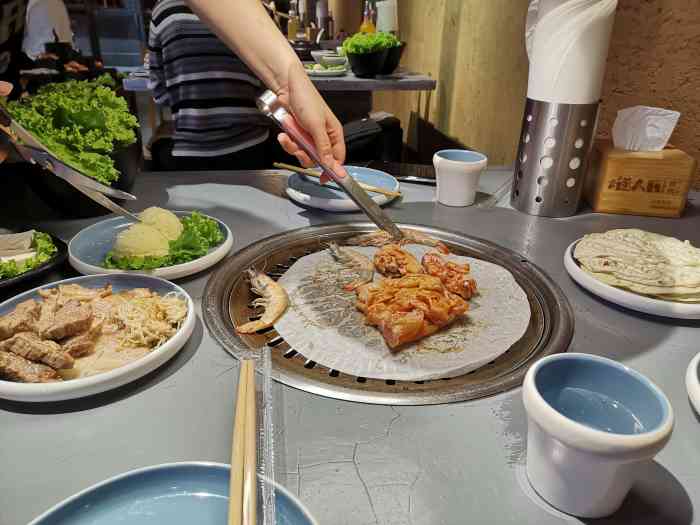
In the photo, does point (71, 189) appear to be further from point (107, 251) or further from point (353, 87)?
point (353, 87)

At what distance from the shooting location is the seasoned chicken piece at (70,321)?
1.17 meters

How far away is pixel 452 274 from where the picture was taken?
5.23 ft

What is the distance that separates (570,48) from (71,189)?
6.22 feet

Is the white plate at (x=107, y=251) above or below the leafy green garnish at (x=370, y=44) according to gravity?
below

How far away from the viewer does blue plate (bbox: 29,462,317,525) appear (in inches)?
30.2

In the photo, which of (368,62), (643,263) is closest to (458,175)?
(643,263)

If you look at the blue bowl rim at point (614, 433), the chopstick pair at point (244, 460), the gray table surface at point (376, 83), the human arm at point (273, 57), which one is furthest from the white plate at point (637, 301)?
the gray table surface at point (376, 83)

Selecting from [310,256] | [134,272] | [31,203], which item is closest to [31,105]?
[31,203]

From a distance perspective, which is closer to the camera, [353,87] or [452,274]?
[452,274]

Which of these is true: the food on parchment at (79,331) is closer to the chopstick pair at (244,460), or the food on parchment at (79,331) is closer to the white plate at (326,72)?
the chopstick pair at (244,460)

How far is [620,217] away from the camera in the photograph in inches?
82.4

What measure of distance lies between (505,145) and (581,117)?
1.41m

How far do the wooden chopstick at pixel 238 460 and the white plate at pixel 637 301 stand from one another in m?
1.05

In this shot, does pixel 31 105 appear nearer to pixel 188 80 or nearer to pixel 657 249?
pixel 188 80
